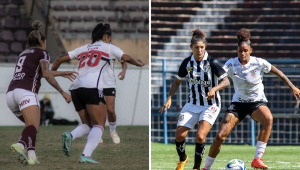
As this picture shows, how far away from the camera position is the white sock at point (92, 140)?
6.11 m

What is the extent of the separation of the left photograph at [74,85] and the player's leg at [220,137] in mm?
799

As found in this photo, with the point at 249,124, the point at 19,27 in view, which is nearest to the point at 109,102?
the point at 249,124

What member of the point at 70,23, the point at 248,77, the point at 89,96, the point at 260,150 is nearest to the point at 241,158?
the point at 260,150

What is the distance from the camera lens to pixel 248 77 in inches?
260

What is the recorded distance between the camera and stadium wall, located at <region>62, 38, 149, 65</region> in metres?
19.8

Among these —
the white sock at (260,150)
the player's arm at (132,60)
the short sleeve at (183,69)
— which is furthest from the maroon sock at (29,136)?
the white sock at (260,150)

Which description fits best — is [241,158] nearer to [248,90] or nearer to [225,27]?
[248,90]

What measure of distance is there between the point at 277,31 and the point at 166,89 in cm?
660

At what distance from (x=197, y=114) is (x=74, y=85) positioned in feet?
4.99

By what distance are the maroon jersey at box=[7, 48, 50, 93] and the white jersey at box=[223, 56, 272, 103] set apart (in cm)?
228

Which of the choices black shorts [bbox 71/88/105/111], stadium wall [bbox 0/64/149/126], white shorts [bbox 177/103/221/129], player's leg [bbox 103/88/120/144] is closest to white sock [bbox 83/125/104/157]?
black shorts [bbox 71/88/105/111]

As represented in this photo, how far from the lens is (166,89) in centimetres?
1259

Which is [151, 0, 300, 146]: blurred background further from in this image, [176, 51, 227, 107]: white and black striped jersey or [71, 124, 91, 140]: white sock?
[176, 51, 227, 107]: white and black striped jersey

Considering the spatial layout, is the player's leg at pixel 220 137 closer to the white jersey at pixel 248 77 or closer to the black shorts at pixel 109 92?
the white jersey at pixel 248 77
